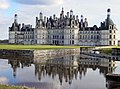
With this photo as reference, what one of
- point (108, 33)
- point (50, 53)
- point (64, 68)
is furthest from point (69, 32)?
point (64, 68)

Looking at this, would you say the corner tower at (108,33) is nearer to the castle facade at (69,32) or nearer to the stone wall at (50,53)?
the castle facade at (69,32)

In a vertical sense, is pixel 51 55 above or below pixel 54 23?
below

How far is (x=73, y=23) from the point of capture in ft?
379

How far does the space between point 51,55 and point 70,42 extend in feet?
204

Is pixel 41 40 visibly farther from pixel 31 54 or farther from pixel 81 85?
pixel 81 85

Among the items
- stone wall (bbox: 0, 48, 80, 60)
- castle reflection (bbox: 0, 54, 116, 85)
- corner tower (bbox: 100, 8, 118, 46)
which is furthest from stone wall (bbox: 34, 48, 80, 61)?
corner tower (bbox: 100, 8, 118, 46)

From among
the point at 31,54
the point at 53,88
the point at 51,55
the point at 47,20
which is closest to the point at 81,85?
the point at 53,88

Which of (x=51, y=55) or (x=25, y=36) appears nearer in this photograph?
(x=51, y=55)

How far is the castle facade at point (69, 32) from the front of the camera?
113 meters

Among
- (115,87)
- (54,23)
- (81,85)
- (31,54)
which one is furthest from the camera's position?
(54,23)

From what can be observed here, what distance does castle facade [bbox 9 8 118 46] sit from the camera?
113m

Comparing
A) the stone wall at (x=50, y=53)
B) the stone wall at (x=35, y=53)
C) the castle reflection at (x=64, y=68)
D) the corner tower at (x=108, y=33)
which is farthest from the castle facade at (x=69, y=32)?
the castle reflection at (x=64, y=68)

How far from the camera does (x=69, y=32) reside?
11531 cm

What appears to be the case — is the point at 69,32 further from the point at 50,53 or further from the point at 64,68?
the point at 64,68
